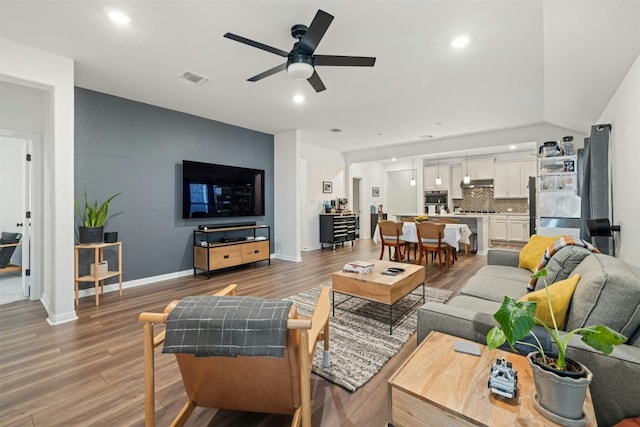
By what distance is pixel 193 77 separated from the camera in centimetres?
337

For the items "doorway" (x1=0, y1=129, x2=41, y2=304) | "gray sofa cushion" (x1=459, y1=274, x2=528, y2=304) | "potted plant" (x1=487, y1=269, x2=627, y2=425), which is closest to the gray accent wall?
"doorway" (x1=0, y1=129, x2=41, y2=304)

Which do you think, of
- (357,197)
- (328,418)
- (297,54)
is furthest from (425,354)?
(357,197)

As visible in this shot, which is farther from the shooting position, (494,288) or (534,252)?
(534,252)

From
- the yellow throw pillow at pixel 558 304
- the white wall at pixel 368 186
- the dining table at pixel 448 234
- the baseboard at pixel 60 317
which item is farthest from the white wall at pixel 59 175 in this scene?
the white wall at pixel 368 186

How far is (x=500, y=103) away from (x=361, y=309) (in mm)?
3702

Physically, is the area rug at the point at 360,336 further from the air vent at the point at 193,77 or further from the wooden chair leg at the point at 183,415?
the air vent at the point at 193,77

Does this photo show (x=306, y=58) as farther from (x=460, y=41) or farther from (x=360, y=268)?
(x=360, y=268)

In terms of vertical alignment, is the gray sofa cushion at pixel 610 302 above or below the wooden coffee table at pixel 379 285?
above

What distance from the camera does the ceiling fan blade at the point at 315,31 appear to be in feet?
6.33

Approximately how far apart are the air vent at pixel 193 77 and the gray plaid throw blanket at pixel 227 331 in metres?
3.05

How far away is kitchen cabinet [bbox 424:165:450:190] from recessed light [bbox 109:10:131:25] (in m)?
8.50

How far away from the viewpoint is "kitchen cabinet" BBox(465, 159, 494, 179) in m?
8.35

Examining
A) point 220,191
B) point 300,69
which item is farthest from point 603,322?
point 220,191

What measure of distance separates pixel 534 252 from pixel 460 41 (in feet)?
7.21
